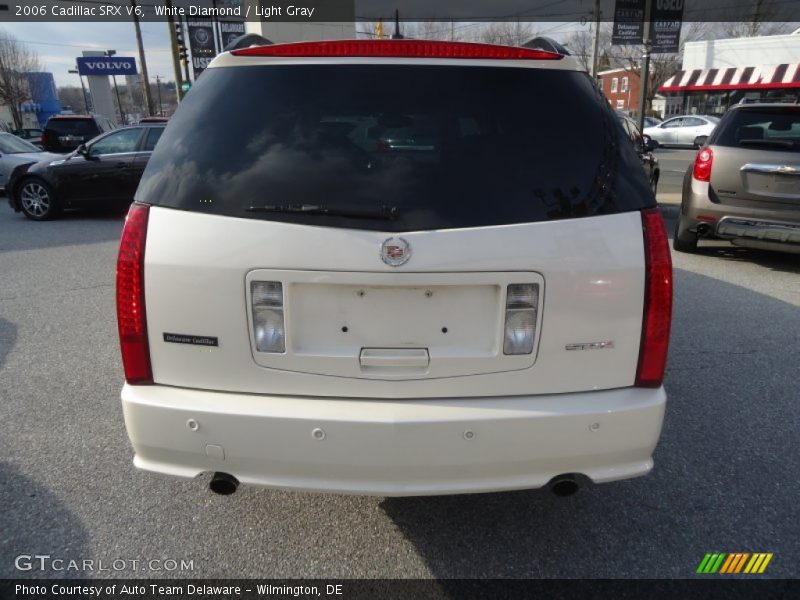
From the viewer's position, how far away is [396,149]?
2016 mm

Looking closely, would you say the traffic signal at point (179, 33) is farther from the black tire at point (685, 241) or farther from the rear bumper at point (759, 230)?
the rear bumper at point (759, 230)

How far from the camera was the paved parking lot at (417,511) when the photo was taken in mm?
2357

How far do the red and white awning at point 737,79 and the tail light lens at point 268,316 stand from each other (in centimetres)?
3717

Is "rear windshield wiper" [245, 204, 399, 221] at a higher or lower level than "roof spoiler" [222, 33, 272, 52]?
lower

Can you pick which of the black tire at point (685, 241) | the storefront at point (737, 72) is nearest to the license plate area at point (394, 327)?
the black tire at point (685, 241)

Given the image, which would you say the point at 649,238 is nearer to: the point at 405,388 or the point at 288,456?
the point at 405,388

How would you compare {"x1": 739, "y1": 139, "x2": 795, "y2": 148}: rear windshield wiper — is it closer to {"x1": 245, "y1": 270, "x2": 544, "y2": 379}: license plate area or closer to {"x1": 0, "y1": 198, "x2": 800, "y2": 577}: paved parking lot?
{"x1": 0, "y1": 198, "x2": 800, "y2": 577}: paved parking lot

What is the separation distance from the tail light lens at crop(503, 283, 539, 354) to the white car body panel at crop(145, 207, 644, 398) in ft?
0.10

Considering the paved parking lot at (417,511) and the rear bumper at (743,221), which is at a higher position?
the rear bumper at (743,221)

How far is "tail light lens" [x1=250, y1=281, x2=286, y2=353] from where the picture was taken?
192 cm

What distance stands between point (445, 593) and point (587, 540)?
69 cm

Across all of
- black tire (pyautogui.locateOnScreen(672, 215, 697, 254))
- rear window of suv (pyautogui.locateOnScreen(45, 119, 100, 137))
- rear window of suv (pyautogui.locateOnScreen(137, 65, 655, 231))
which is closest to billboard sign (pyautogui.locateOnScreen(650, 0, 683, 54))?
black tire (pyautogui.locateOnScreen(672, 215, 697, 254))

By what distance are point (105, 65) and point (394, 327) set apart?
5423 centimetres

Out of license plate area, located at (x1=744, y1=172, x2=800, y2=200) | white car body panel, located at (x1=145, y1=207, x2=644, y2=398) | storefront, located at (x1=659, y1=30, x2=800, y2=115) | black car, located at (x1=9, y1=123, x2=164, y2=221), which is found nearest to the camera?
white car body panel, located at (x1=145, y1=207, x2=644, y2=398)
